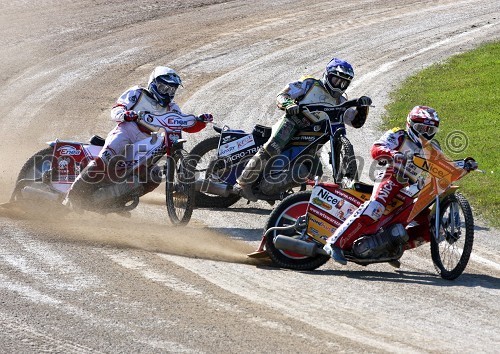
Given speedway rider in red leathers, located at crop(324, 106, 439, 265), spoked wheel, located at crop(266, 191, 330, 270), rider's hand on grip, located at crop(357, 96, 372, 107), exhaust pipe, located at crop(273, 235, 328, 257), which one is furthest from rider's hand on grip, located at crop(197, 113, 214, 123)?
speedway rider in red leathers, located at crop(324, 106, 439, 265)

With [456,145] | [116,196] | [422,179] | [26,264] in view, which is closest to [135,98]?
[116,196]

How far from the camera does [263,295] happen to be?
9320 millimetres

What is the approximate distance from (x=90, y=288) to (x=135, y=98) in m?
4.23

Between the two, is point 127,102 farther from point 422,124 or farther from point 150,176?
point 422,124

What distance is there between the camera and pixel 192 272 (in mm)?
10078

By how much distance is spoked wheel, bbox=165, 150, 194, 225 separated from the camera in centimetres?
A: 1261

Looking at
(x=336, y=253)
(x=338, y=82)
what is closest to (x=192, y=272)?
(x=336, y=253)

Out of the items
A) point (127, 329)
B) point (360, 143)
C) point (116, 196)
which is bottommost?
point (127, 329)

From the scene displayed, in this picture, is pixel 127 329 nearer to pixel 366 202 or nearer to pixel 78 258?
pixel 78 258

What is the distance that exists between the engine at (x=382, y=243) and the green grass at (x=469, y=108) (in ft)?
10.5

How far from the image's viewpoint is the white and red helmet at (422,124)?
1023 cm

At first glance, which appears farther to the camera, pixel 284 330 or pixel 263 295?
pixel 263 295

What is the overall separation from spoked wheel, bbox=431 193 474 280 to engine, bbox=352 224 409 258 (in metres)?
0.36

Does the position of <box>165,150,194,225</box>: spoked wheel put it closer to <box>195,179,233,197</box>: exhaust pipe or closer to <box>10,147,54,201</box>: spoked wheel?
<box>195,179,233,197</box>: exhaust pipe
